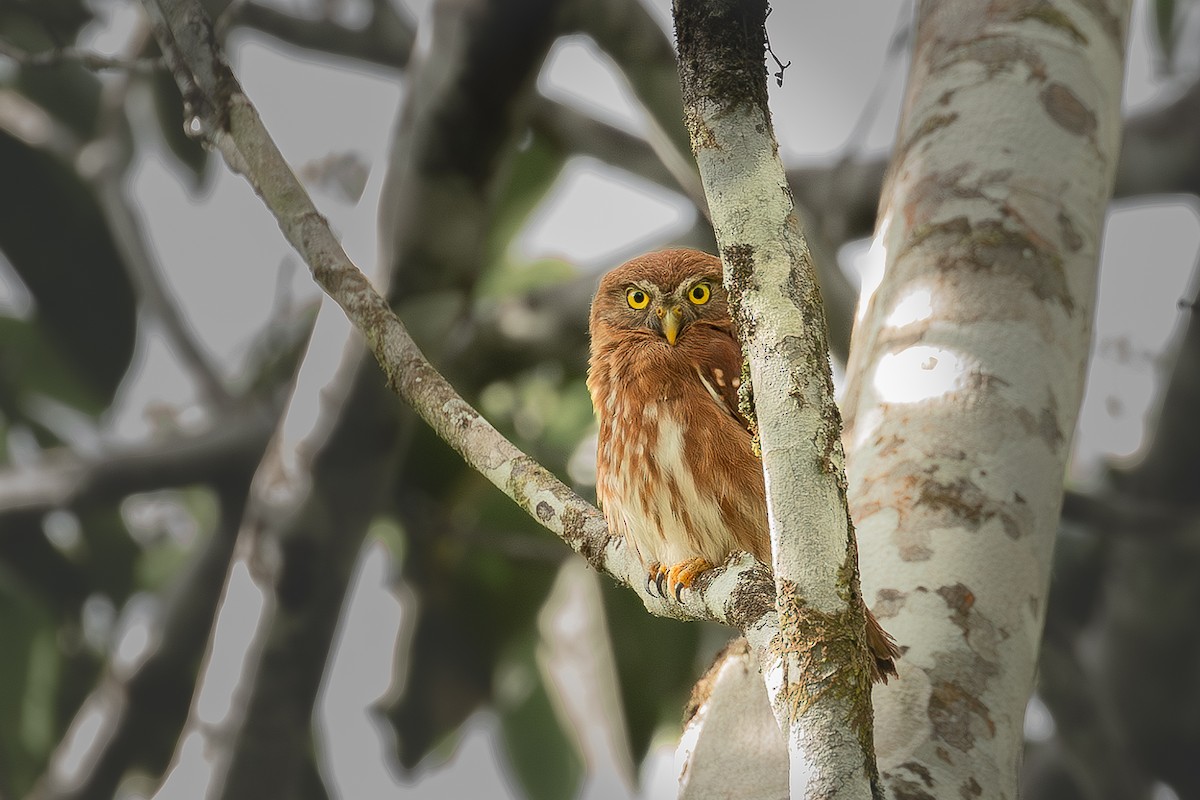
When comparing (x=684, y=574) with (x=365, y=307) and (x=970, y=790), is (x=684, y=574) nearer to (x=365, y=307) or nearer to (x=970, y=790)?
(x=970, y=790)

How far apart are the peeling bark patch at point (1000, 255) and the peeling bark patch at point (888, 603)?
0.73m

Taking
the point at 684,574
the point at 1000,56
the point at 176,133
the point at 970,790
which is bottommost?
the point at 970,790

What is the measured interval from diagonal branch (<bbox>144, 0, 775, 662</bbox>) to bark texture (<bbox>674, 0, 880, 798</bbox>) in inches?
14.5

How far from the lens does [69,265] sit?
5422 mm

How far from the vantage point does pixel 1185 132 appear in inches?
189

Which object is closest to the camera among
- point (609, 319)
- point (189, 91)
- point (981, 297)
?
point (189, 91)

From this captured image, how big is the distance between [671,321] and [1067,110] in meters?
1.01

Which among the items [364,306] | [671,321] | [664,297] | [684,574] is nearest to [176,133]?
[664,297]

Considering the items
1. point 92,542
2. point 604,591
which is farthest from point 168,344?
point 604,591

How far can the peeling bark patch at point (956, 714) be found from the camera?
6.19 ft

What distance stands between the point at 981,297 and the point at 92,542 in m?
4.67

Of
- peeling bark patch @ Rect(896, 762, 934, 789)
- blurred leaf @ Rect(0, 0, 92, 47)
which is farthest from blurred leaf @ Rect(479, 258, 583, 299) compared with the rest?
peeling bark patch @ Rect(896, 762, 934, 789)

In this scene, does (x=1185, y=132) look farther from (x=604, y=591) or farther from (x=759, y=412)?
(x=759, y=412)

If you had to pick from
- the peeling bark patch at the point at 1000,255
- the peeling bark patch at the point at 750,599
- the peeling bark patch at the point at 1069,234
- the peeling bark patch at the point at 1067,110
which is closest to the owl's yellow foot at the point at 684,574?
the peeling bark patch at the point at 750,599
